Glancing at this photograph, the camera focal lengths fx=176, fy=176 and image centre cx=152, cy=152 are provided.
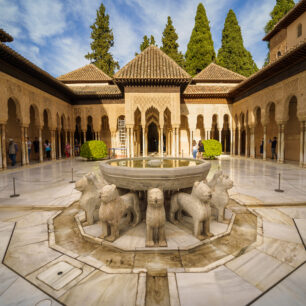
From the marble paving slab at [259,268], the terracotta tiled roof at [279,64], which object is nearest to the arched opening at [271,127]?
the terracotta tiled roof at [279,64]

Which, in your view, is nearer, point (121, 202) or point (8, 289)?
point (8, 289)

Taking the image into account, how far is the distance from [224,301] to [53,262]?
1.92m

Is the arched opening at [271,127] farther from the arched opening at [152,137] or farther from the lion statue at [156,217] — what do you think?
the lion statue at [156,217]

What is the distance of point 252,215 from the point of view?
3520 mm

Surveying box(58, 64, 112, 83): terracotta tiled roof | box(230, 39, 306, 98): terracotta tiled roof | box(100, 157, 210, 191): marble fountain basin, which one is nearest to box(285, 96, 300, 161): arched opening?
box(230, 39, 306, 98): terracotta tiled roof

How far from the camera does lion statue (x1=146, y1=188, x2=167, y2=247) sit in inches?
90.9

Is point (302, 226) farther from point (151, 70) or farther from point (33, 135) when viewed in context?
point (33, 135)

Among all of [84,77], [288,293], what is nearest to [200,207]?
[288,293]

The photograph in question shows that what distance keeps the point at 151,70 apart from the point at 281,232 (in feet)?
42.3

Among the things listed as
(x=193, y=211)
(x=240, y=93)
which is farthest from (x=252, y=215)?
(x=240, y=93)

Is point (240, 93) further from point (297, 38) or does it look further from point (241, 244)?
point (241, 244)

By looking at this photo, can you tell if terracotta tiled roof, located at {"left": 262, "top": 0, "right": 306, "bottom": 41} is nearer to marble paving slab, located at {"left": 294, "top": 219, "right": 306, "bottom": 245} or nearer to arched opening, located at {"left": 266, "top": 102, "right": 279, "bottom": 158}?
arched opening, located at {"left": 266, "top": 102, "right": 279, "bottom": 158}

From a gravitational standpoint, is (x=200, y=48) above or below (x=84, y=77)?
above

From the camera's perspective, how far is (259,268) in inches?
77.7
